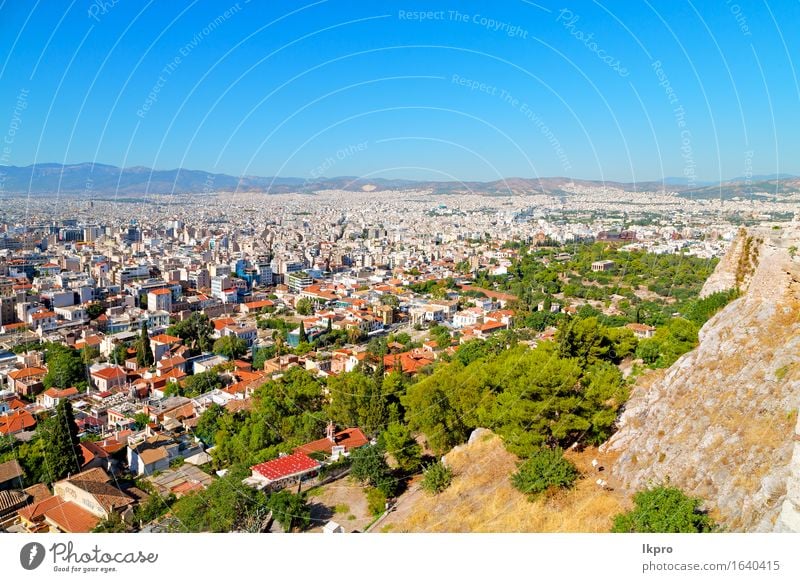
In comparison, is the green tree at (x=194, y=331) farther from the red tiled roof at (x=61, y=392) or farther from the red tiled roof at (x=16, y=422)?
the red tiled roof at (x=16, y=422)

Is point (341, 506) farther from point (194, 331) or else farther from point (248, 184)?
point (248, 184)

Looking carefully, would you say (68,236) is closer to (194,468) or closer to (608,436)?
(194,468)

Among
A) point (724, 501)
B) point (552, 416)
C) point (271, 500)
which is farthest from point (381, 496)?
point (724, 501)

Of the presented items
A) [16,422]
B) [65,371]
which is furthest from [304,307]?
[16,422]
